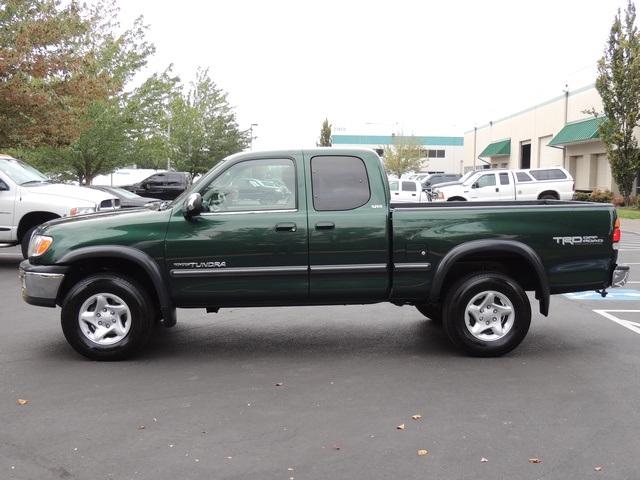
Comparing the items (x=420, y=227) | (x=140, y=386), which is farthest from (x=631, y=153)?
(x=140, y=386)

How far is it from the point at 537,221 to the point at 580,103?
35.7 meters

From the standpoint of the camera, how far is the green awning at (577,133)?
34.3 m

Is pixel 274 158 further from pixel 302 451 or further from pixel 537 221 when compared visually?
pixel 302 451

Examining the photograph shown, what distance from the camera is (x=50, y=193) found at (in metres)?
12.3

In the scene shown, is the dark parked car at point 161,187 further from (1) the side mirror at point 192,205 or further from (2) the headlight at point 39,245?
(1) the side mirror at point 192,205

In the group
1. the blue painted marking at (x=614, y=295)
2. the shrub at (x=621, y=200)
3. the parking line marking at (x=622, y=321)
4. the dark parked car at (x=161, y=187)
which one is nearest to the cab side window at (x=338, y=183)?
the parking line marking at (x=622, y=321)

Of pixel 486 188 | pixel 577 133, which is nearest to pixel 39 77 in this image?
pixel 486 188

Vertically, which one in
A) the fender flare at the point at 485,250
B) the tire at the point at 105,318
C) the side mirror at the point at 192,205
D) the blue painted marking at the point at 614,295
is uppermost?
the side mirror at the point at 192,205

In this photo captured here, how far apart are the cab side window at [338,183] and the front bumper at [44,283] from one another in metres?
2.52

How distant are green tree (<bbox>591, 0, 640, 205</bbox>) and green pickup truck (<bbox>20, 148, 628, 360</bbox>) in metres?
26.9

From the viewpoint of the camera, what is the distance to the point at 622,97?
30578 mm

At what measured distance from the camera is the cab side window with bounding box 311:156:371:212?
21.0 ft

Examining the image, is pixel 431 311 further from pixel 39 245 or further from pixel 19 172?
pixel 19 172

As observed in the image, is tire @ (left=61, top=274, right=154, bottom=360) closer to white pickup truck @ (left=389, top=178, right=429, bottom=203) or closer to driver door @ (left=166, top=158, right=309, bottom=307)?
driver door @ (left=166, top=158, right=309, bottom=307)
